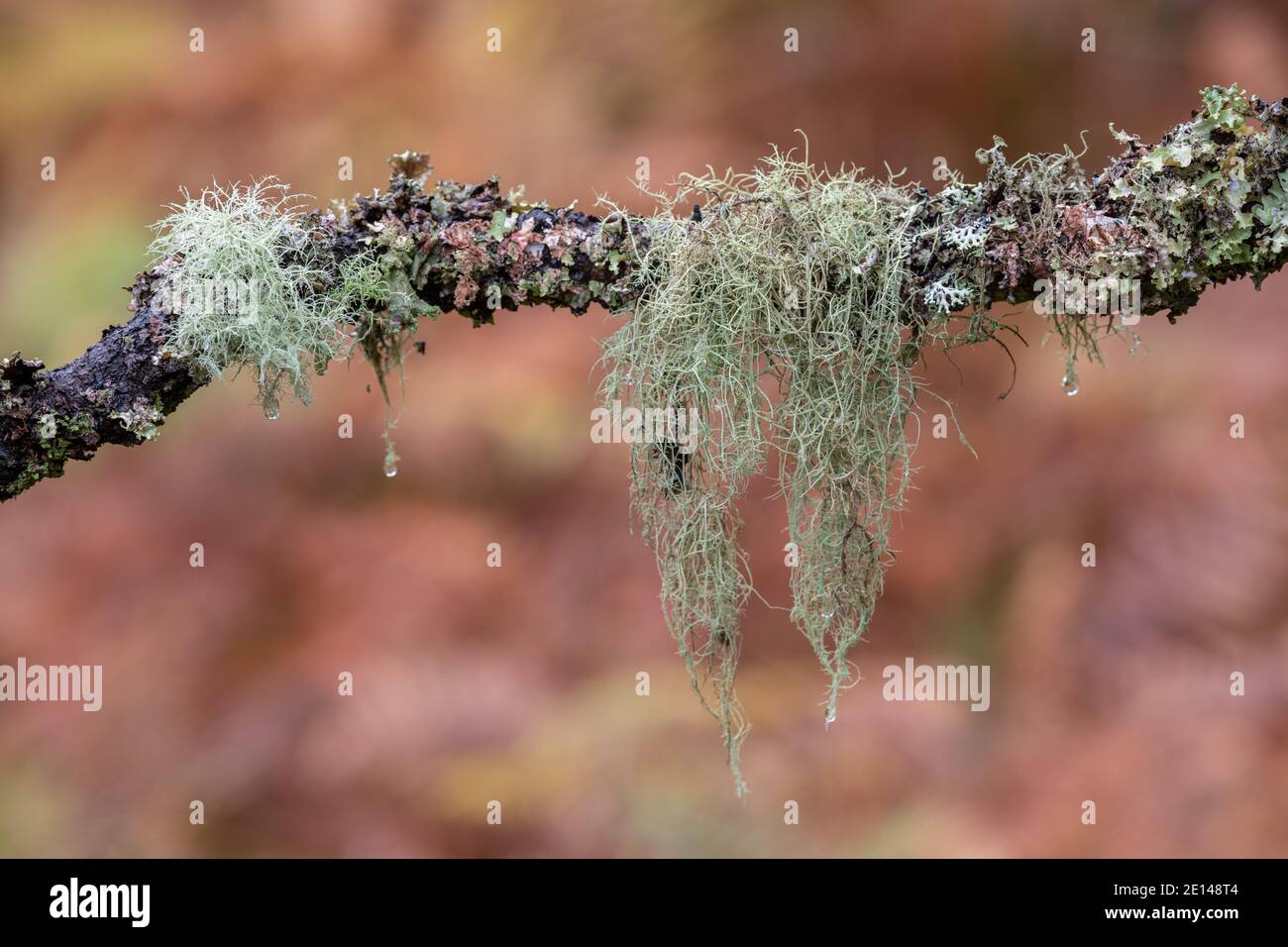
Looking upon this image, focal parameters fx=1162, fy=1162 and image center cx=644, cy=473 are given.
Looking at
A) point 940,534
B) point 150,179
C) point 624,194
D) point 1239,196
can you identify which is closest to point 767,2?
point 624,194

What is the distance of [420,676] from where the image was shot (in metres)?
4.23

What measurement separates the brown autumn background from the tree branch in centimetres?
229

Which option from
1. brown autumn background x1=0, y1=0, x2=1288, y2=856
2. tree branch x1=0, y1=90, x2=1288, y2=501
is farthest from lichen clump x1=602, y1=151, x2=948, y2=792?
brown autumn background x1=0, y1=0, x2=1288, y2=856

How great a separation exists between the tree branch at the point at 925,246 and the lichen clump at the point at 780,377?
43 millimetres

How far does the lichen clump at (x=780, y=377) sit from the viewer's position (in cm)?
166

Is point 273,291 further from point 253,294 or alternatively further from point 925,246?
point 925,246

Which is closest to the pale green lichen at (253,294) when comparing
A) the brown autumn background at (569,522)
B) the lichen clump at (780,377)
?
the lichen clump at (780,377)

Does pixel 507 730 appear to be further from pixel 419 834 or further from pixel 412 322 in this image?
pixel 412 322

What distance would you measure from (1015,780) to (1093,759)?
10.1 inches

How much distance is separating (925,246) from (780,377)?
290 mm

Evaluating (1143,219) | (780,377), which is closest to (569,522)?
(780,377)

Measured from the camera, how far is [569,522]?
452 cm

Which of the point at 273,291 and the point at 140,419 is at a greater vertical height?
the point at 273,291

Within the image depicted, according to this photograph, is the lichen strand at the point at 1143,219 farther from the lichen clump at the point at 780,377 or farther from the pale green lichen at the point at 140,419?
the pale green lichen at the point at 140,419
